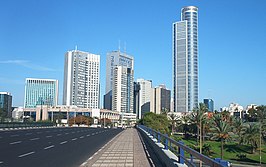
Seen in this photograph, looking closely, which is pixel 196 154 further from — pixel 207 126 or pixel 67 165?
pixel 207 126

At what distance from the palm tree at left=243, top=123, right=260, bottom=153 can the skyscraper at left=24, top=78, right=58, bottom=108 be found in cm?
12427

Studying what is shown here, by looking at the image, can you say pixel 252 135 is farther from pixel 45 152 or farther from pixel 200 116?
pixel 45 152

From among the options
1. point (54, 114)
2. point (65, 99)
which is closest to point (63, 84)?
point (65, 99)

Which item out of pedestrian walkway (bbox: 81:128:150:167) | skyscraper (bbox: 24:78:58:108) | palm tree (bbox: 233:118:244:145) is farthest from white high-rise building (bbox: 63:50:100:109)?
pedestrian walkway (bbox: 81:128:150:167)

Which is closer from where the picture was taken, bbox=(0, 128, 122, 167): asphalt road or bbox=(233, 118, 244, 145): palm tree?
bbox=(0, 128, 122, 167): asphalt road

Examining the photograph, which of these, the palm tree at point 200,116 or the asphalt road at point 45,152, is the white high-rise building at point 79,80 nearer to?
the palm tree at point 200,116

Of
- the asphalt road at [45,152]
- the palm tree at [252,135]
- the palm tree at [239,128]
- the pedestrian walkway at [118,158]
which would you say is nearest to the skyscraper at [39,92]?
the palm tree at [239,128]

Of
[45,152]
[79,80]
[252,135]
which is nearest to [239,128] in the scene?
[252,135]

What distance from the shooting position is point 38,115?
6727 inches

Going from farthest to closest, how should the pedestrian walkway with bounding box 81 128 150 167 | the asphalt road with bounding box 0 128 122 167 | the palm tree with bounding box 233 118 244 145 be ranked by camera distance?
the palm tree with bounding box 233 118 244 145 < the asphalt road with bounding box 0 128 122 167 < the pedestrian walkway with bounding box 81 128 150 167

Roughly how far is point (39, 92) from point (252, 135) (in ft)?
452

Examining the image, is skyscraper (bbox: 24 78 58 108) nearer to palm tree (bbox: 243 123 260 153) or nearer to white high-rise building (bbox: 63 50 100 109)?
white high-rise building (bbox: 63 50 100 109)

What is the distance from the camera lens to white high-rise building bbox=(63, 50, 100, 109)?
19118 cm

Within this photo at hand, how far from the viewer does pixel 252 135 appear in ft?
234
